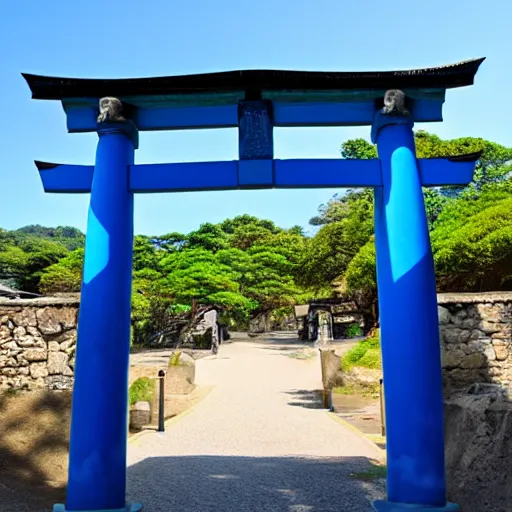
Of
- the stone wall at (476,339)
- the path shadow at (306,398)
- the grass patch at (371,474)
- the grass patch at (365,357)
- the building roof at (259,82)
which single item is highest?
the building roof at (259,82)

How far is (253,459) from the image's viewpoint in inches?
289

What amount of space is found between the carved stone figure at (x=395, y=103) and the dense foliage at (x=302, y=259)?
1398cm

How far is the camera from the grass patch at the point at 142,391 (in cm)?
1150

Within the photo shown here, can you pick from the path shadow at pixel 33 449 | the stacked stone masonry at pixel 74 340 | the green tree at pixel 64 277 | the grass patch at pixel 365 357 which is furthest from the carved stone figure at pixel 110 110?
the green tree at pixel 64 277

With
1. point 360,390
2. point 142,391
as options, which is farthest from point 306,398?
point 142,391

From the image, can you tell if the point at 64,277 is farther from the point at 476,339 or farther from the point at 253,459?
the point at 476,339

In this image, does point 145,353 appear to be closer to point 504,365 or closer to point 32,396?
point 32,396

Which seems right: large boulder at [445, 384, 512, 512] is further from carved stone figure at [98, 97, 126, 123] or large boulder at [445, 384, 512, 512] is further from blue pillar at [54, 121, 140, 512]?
carved stone figure at [98, 97, 126, 123]

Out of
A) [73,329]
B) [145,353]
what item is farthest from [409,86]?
[145,353]

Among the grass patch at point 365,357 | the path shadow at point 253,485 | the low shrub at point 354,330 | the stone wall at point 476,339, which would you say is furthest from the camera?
the low shrub at point 354,330

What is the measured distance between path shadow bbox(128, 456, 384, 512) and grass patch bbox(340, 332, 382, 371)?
29.6 ft

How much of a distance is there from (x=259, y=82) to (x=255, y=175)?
0.89 m

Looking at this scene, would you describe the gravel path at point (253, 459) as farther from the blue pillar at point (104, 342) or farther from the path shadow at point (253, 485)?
the blue pillar at point (104, 342)

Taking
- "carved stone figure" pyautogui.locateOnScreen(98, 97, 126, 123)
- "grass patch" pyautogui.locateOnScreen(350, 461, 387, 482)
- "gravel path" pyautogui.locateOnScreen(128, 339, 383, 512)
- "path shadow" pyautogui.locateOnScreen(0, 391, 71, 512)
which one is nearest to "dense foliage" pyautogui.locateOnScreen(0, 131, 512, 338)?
"gravel path" pyautogui.locateOnScreen(128, 339, 383, 512)
